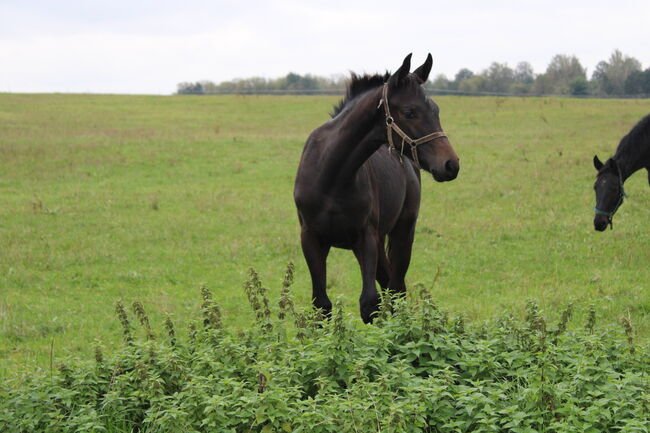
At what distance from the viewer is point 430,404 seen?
16.2 feet

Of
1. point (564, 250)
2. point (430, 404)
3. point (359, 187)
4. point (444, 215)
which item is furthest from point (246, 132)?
point (430, 404)

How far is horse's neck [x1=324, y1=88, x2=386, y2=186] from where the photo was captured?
22.6ft

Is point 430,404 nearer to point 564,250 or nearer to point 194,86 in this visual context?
point 564,250

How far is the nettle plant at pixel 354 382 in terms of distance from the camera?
4773 mm

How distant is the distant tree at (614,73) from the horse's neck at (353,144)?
5771 centimetres

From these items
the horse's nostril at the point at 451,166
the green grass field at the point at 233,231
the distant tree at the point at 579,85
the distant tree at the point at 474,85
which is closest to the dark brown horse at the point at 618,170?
the green grass field at the point at 233,231

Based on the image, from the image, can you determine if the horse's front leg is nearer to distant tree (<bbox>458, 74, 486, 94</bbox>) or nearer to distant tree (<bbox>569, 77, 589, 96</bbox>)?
distant tree (<bbox>569, 77, 589, 96</bbox>)

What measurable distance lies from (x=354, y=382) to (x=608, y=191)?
808 centimetres

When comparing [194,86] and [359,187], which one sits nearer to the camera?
[359,187]

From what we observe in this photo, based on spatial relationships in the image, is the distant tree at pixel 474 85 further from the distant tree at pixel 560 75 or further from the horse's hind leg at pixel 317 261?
the horse's hind leg at pixel 317 261

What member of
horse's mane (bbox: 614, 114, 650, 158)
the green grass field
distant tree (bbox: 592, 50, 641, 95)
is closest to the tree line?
distant tree (bbox: 592, 50, 641, 95)

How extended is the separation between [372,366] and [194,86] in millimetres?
102638

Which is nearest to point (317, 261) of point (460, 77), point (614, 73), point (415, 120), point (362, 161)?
point (362, 161)

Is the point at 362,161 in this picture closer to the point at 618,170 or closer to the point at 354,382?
the point at 354,382
